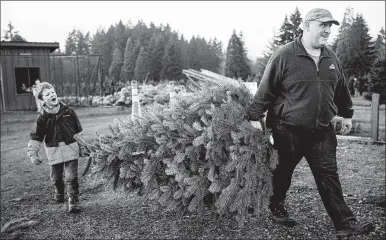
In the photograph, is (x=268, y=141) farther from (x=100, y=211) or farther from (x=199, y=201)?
(x=100, y=211)

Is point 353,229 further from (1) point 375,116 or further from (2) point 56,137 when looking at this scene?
(1) point 375,116

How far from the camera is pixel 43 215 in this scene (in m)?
4.21

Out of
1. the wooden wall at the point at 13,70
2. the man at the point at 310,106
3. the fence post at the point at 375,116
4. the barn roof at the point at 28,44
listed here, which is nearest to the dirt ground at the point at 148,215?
the man at the point at 310,106

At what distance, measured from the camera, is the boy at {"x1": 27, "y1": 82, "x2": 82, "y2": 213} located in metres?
4.34

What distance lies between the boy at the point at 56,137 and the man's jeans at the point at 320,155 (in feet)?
8.28

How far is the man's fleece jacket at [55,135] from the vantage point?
172 inches

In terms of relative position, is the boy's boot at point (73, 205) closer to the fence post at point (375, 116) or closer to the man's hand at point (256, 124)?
the man's hand at point (256, 124)

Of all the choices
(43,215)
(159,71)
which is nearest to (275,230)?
(43,215)

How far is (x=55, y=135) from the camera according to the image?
442 centimetres

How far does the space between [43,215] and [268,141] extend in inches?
108

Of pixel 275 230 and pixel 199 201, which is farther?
pixel 275 230

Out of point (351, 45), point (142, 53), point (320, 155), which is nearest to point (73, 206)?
point (320, 155)

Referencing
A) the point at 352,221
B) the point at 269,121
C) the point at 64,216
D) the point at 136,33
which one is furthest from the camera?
the point at 136,33

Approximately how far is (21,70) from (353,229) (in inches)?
712
